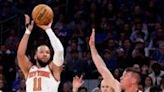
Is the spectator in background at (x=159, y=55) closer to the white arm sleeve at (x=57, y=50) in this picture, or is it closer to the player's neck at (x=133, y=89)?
the white arm sleeve at (x=57, y=50)

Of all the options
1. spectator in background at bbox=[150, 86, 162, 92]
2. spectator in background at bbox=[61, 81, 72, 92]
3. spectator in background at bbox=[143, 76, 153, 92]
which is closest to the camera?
spectator in background at bbox=[150, 86, 162, 92]

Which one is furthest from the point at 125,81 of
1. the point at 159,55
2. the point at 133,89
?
the point at 159,55

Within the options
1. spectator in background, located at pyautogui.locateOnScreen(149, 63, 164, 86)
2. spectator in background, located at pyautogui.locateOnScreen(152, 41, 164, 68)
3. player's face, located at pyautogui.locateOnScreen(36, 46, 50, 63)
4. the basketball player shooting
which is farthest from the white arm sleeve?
spectator in background, located at pyautogui.locateOnScreen(152, 41, 164, 68)

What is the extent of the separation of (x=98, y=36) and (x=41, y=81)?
5704 mm

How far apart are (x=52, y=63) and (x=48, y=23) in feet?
2.04

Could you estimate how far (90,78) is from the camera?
13.0 m

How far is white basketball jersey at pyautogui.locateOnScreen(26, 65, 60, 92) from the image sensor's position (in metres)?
8.95

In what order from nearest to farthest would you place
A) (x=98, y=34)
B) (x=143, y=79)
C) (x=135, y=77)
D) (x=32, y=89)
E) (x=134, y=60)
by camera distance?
(x=135, y=77)
(x=32, y=89)
(x=143, y=79)
(x=134, y=60)
(x=98, y=34)

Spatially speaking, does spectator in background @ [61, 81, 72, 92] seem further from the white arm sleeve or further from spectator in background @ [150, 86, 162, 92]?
the white arm sleeve

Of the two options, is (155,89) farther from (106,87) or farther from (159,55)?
(106,87)

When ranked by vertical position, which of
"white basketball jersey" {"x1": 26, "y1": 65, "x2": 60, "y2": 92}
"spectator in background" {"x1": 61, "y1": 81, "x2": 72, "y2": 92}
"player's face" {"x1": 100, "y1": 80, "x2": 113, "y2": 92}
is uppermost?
"player's face" {"x1": 100, "y1": 80, "x2": 113, "y2": 92}

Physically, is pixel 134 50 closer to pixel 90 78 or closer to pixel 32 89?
pixel 90 78

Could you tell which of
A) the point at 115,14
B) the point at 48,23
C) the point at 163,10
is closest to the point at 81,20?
the point at 115,14

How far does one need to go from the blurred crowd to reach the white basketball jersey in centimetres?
241
